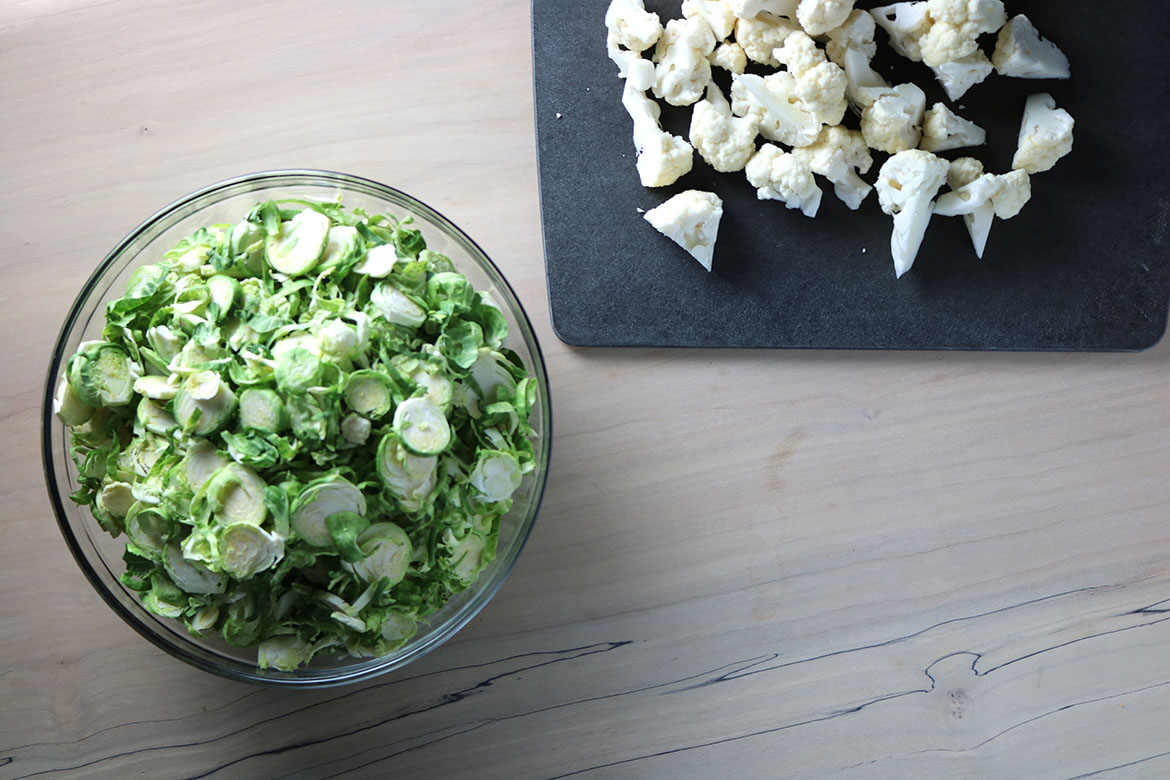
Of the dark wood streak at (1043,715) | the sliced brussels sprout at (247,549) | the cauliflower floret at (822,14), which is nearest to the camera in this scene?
the sliced brussels sprout at (247,549)

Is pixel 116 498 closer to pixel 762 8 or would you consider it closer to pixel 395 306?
pixel 395 306

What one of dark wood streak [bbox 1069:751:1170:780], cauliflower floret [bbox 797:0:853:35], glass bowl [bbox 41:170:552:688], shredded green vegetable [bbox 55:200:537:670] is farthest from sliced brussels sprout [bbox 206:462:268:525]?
dark wood streak [bbox 1069:751:1170:780]

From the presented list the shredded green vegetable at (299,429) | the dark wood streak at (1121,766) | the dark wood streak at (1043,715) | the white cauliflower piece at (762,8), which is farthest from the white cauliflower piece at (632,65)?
the dark wood streak at (1121,766)

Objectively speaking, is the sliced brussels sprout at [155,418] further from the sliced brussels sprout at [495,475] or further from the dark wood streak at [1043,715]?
the dark wood streak at [1043,715]

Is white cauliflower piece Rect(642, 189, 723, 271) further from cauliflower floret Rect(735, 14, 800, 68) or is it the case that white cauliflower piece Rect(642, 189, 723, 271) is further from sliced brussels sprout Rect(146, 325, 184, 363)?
sliced brussels sprout Rect(146, 325, 184, 363)

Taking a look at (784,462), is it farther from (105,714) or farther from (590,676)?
(105,714)

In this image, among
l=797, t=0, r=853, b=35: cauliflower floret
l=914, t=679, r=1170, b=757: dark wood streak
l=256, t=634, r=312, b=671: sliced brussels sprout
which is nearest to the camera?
l=256, t=634, r=312, b=671: sliced brussels sprout
